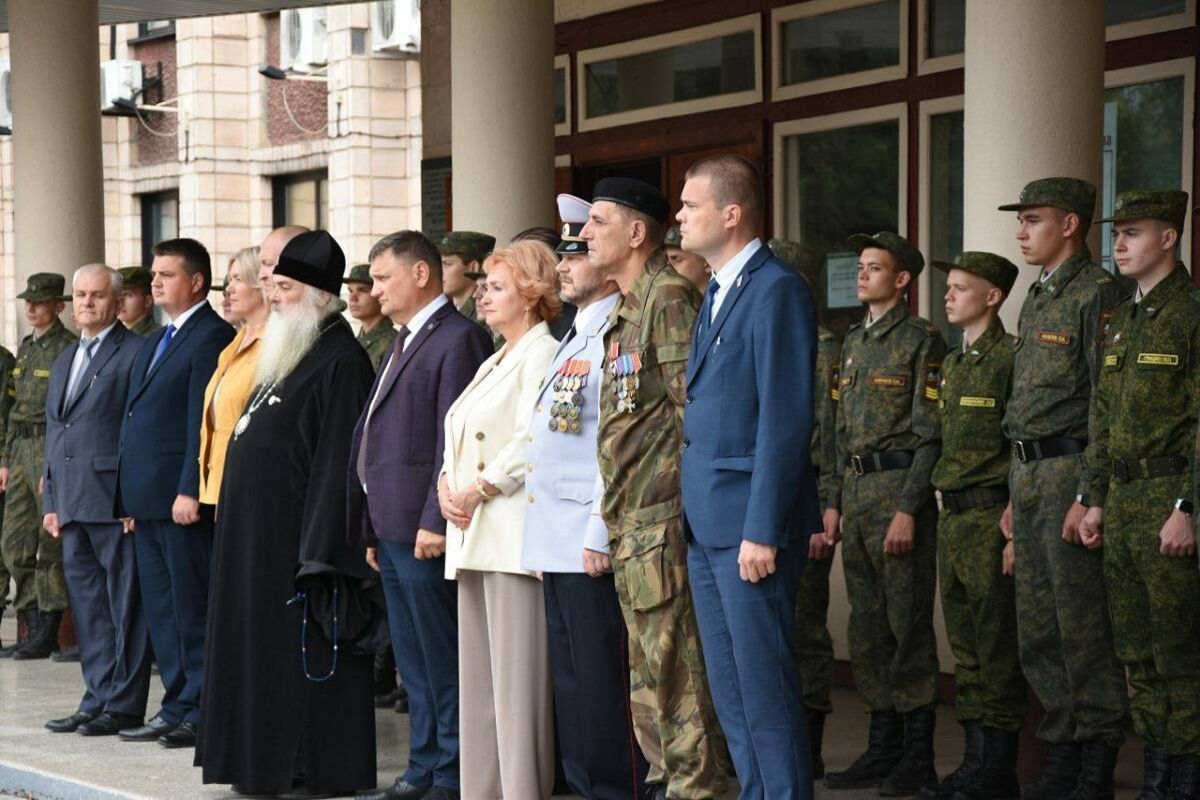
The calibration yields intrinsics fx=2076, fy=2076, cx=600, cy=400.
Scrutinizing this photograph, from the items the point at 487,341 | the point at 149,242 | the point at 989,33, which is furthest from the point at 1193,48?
the point at 149,242

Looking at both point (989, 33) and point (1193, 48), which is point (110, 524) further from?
point (1193, 48)

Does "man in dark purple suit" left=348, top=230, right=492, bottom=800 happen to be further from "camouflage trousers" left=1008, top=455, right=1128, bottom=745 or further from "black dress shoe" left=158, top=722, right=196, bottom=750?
"camouflage trousers" left=1008, top=455, right=1128, bottom=745

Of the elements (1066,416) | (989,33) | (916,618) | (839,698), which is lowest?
(839,698)

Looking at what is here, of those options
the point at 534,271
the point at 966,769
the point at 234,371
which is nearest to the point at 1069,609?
the point at 966,769

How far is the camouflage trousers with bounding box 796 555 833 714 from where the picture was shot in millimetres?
7812

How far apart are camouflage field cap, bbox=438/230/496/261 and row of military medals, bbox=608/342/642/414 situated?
3.53 metres

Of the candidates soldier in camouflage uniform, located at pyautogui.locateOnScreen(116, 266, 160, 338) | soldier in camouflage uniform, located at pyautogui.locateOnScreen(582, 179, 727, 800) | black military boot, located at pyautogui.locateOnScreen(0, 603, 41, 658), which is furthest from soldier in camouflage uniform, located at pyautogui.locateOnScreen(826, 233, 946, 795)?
black military boot, located at pyautogui.locateOnScreen(0, 603, 41, 658)

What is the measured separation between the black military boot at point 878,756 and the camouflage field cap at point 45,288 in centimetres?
625

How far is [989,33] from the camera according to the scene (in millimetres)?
7789

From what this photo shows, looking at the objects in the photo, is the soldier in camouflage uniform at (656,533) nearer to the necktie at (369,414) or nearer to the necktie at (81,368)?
the necktie at (369,414)

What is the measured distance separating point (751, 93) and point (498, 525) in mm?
5269

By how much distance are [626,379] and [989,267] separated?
1.71 m

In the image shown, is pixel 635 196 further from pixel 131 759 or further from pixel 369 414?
pixel 131 759

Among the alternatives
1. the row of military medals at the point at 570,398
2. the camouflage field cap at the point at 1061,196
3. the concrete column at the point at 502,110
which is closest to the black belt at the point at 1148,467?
A: the camouflage field cap at the point at 1061,196
